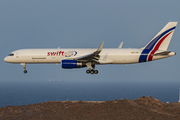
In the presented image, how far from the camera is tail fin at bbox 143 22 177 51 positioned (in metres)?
48.0

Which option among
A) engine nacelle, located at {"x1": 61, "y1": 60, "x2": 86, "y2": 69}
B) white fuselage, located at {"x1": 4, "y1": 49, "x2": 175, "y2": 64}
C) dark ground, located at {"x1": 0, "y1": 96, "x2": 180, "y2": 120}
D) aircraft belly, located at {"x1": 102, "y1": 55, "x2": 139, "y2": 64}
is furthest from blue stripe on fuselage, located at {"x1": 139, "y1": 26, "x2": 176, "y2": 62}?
engine nacelle, located at {"x1": 61, "y1": 60, "x2": 86, "y2": 69}

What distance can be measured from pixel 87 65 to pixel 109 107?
44.7ft

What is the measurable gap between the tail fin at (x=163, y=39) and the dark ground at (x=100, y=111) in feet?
48.6

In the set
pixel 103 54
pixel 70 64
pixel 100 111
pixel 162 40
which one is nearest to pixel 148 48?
pixel 162 40

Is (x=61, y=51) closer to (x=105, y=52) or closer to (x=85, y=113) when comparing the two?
(x=105, y=52)

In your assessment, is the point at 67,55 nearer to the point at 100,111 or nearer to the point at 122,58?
the point at 122,58

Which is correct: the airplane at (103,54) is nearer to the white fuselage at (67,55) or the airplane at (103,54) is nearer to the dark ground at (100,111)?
the white fuselage at (67,55)

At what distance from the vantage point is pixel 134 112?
3180 centimetres

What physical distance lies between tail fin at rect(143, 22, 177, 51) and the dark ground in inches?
584

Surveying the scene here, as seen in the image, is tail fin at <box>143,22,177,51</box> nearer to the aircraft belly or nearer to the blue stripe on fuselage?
the blue stripe on fuselage

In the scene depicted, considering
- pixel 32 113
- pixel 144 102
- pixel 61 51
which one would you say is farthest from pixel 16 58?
pixel 144 102

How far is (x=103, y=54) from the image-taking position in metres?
46.6

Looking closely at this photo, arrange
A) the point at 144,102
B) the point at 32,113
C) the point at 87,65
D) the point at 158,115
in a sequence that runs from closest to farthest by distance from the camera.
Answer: the point at 158,115, the point at 32,113, the point at 144,102, the point at 87,65

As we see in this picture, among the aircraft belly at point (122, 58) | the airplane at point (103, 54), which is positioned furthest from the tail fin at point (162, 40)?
the aircraft belly at point (122, 58)
